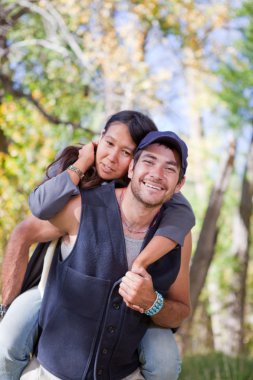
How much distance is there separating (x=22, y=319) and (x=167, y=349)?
2.37ft

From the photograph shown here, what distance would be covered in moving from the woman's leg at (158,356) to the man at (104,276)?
86mm

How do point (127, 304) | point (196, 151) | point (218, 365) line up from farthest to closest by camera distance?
point (196, 151)
point (218, 365)
point (127, 304)

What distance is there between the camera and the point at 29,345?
9.70 feet

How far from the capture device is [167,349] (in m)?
2.96

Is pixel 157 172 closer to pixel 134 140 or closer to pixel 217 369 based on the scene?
pixel 134 140

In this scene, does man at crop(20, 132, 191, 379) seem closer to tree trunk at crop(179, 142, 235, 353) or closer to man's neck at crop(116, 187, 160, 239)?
man's neck at crop(116, 187, 160, 239)

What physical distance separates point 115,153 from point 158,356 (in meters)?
1.03

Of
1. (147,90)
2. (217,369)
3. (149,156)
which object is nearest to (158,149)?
(149,156)

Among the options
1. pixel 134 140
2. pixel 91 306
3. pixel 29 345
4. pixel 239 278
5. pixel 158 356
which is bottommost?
pixel 239 278

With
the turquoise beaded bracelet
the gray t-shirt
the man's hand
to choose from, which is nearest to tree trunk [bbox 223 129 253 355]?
the gray t-shirt

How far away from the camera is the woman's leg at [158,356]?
2930 millimetres

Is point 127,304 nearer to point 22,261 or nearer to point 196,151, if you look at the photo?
point 22,261

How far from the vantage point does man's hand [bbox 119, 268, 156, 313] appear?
2629 mm

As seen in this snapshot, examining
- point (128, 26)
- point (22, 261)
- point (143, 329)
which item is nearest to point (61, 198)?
point (22, 261)
